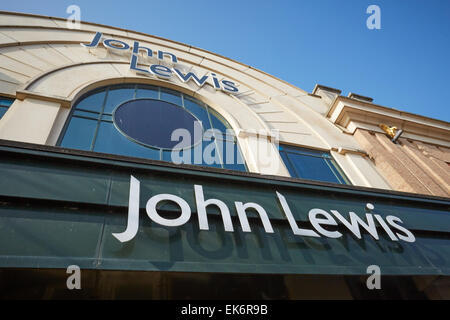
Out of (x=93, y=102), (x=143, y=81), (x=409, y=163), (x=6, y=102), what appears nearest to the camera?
(x=6, y=102)

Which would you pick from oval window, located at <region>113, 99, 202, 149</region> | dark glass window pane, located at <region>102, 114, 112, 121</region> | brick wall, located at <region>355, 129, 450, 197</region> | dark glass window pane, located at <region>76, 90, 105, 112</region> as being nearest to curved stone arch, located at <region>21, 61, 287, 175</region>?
dark glass window pane, located at <region>76, 90, 105, 112</region>

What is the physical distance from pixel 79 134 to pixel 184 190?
3557 mm

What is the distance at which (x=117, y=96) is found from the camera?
7.62 m

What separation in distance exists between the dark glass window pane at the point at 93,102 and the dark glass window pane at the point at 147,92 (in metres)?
1.07

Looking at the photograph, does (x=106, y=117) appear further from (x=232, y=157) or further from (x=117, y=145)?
(x=232, y=157)

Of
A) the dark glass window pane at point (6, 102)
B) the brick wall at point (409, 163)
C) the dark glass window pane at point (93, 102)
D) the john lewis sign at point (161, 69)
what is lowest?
the brick wall at point (409, 163)

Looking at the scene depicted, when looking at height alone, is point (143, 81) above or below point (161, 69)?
below

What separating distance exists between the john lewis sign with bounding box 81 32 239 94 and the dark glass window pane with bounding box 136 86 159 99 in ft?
2.23

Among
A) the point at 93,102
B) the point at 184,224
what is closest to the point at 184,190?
the point at 184,224

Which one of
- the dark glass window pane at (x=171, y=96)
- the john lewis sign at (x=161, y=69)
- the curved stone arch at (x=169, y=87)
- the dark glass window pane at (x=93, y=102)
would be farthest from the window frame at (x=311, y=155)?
the dark glass window pane at (x=93, y=102)

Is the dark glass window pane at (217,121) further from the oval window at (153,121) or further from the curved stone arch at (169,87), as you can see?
the oval window at (153,121)

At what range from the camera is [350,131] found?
31.8 feet

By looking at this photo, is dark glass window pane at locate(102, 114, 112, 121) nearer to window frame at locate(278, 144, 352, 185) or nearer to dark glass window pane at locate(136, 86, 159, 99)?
dark glass window pane at locate(136, 86, 159, 99)

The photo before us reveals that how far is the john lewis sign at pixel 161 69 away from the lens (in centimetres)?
911
